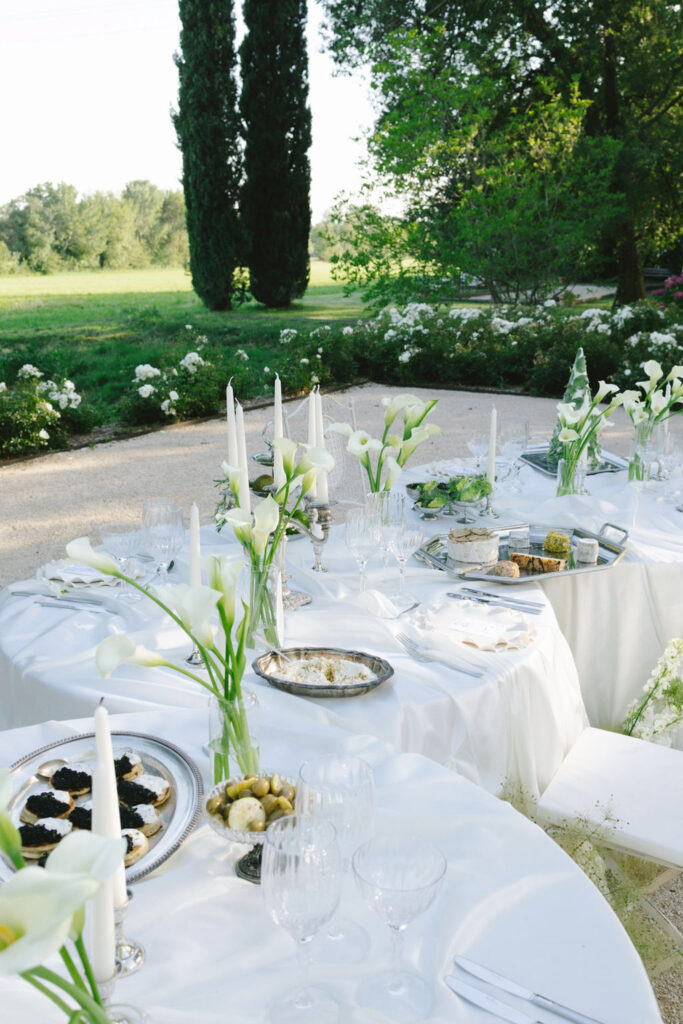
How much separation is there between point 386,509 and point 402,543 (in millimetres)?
116

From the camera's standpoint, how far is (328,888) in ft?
3.48

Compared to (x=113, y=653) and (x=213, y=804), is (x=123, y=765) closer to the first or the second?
(x=213, y=804)

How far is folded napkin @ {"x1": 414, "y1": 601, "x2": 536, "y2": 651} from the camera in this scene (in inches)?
91.3

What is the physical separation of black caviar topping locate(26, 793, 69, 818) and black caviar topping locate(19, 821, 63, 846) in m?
0.04

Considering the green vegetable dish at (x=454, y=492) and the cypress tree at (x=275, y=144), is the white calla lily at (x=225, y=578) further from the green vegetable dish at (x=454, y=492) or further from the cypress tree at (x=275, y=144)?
the cypress tree at (x=275, y=144)

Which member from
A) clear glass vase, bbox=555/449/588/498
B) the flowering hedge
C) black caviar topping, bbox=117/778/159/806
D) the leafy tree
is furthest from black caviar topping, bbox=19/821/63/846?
the leafy tree

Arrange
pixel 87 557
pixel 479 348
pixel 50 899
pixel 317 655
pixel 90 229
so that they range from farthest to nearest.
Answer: pixel 90 229 → pixel 479 348 → pixel 317 655 → pixel 87 557 → pixel 50 899

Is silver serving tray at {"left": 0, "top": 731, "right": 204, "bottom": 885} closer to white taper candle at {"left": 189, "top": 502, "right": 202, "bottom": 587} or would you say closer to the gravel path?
white taper candle at {"left": 189, "top": 502, "right": 202, "bottom": 587}

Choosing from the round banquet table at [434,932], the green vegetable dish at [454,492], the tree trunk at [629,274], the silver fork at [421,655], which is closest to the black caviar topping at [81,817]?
the round banquet table at [434,932]

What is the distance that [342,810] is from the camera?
1.25m

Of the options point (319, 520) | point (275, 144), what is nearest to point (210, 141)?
point (275, 144)

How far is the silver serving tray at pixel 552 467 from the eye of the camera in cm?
424

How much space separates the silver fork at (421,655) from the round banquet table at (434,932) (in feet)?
1.91

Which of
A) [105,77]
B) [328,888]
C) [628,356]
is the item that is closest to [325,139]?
[105,77]
